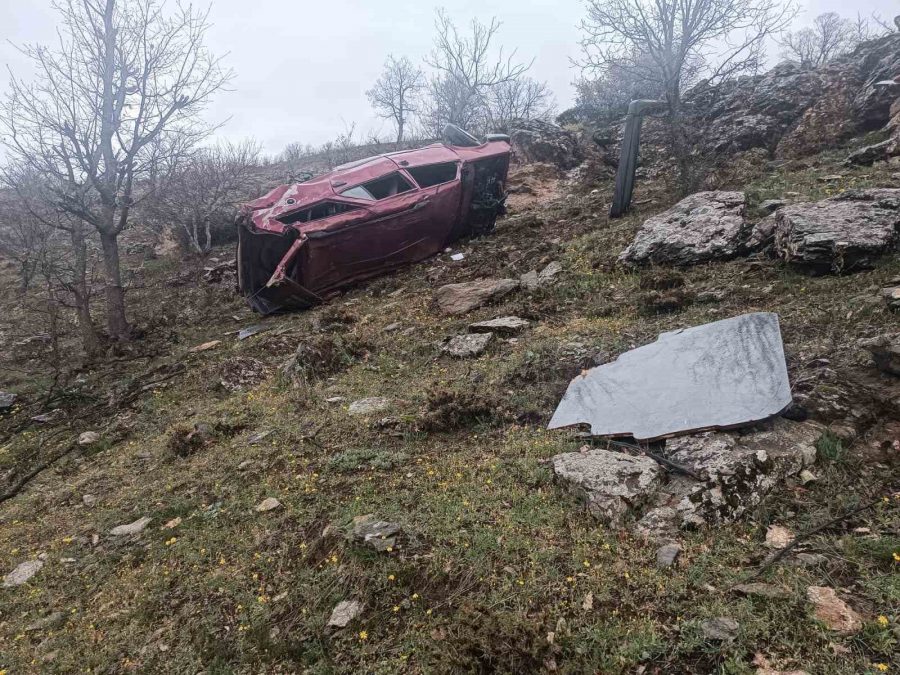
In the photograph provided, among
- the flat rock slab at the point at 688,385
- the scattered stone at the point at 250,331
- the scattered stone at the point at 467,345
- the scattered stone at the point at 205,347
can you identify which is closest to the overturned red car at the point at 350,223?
the scattered stone at the point at 250,331

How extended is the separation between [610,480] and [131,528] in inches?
135

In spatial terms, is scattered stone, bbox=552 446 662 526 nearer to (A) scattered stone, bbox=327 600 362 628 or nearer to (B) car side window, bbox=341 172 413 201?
(A) scattered stone, bbox=327 600 362 628

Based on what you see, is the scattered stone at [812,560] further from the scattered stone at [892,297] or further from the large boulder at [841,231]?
the large boulder at [841,231]

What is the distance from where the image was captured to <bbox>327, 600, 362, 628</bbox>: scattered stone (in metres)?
2.41

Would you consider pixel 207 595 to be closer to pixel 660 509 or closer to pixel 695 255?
pixel 660 509

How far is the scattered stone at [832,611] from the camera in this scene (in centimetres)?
186

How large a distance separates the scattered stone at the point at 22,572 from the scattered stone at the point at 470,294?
15.6 feet

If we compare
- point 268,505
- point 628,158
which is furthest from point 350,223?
point 268,505

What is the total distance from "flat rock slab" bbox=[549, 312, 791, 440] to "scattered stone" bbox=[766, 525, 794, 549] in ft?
2.28

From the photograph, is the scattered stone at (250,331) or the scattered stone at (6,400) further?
the scattered stone at (250,331)

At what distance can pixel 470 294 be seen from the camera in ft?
22.5

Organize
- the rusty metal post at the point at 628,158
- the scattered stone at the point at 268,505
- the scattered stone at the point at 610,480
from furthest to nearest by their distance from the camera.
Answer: the rusty metal post at the point at 628,158
the scattered stone at the point at 268,505
the scattered stone at the point at 610,480

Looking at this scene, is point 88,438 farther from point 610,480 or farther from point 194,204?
point 194,204

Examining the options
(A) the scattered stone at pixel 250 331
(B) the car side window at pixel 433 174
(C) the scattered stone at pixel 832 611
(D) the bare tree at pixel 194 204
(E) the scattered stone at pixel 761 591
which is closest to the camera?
(C) the scattered stone at pixel 832 611
